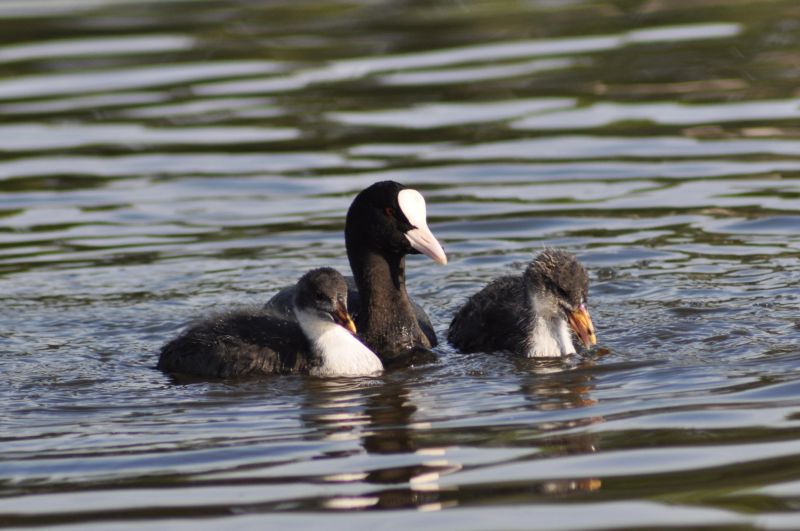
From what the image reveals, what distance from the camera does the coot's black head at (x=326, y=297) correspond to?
9.06 meters

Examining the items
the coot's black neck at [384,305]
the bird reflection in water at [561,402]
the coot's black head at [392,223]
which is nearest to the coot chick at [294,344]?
the coot's black neck at [384,305]

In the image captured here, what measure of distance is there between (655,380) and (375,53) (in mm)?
11499

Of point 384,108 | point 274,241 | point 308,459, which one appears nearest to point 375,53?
point 384,108

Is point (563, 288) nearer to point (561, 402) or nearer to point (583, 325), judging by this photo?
point (583, 325)

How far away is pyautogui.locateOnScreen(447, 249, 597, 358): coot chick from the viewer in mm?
9500

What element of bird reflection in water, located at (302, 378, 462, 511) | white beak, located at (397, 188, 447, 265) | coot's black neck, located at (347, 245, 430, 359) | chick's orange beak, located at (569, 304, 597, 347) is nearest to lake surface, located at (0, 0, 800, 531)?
bird reflection in water, located at (302, 378, 462, 511)

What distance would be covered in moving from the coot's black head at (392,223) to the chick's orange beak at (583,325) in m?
0.89

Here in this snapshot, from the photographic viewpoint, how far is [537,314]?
9664 mm

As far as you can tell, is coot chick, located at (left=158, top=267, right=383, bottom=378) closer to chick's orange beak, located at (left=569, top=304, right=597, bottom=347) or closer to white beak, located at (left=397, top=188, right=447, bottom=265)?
white beak, located at (left=397, top=188, right=447, bottom=265)

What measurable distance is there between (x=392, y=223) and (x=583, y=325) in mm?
1391

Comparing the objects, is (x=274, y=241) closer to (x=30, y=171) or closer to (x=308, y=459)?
(x=30, y=171)

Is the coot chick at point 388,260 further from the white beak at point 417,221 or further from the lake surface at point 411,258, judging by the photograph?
the lake surface at point 411,258

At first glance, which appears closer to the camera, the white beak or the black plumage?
the black plumage

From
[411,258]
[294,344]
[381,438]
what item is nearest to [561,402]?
[381,438]
